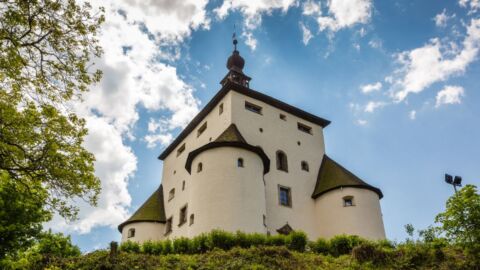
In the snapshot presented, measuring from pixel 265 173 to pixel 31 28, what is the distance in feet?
57.9

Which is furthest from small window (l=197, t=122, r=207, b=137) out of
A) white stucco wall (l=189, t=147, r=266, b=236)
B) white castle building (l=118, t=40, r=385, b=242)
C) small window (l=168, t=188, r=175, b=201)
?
white stucco wall (l=189, t=147, r=266, b=236)

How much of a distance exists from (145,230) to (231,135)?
10616 mm

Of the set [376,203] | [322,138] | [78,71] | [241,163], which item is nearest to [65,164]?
[78,71]

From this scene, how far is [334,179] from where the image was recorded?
28.9 meters

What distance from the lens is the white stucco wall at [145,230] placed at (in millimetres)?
30906

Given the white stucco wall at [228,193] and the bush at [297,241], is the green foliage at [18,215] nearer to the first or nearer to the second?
the white stucco wall at [228,193]

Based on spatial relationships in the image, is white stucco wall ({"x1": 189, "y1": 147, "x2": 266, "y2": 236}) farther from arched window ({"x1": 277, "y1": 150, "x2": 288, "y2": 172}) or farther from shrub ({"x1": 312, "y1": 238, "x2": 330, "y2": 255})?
shrub ({"x1": 312, "y1": 238, "x2": 330, "y2": 255})

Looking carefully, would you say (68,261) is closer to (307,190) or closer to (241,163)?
(241,163)

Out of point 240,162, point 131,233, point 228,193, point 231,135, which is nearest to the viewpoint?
point 228,193

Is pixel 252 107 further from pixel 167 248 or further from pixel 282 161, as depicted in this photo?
pixel 167 248

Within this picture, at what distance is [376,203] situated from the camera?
89.7 ft

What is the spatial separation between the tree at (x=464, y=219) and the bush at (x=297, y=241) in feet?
23.9

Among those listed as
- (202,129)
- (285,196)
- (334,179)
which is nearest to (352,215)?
(334,179)

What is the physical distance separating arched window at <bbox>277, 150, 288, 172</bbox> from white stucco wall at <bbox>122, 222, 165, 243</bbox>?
10.0 m
